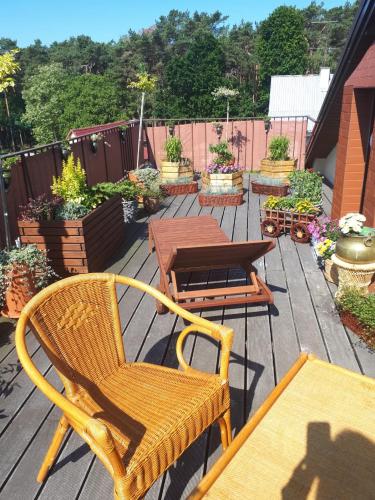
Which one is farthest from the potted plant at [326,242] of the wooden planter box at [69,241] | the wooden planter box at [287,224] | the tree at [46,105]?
the tree at [46,105]

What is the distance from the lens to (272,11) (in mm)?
51094

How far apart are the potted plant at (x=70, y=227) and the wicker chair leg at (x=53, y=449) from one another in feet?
7.99

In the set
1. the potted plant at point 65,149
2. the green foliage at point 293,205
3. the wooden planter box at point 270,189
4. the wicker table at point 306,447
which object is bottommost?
A: the wooden planter box at point 270,189

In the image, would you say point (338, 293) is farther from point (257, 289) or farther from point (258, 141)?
point (258, 141)

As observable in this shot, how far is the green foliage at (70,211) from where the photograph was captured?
424 cm

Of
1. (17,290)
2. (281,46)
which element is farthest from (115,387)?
(281,46)

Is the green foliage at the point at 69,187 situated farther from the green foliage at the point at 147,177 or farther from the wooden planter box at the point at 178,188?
the wooden planter box at the point at 178,188

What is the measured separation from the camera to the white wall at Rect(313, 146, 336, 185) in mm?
8633

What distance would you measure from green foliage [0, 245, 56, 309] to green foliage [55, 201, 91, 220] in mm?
589

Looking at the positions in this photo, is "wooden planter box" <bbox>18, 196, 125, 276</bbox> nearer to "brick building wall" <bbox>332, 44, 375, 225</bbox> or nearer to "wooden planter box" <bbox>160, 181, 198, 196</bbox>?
"brick building wall" <bbox>332, 44, 375, 225</bbox>

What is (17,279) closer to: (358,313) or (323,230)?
(358,313)

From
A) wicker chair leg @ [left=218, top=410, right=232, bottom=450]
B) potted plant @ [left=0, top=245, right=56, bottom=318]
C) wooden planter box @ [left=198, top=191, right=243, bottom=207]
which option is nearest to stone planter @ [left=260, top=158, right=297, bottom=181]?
wooden planter box @ [left=198, top=191, right=243, bottom=207]

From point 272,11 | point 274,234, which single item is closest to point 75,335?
point 274,234

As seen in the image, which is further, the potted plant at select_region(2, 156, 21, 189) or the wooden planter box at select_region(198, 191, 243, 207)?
the wooden planter box at select_region(198, 191, 243, 207)
